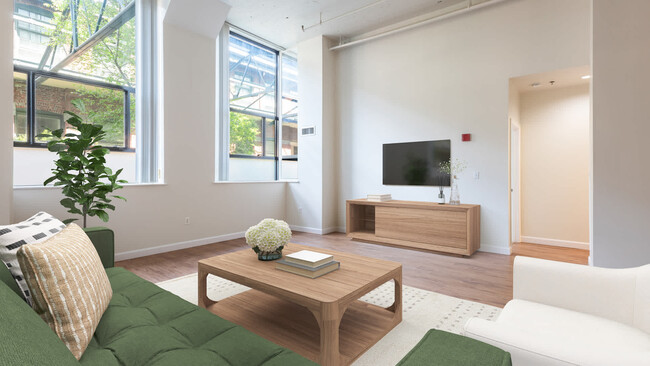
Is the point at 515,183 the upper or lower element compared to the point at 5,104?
lower

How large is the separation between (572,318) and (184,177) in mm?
4362

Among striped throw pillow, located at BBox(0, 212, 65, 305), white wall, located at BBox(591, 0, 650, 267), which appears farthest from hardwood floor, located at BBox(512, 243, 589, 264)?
striped throw pillow, located at BBox(0, 212, 65, 305)

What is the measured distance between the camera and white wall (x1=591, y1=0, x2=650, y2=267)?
2822 mm

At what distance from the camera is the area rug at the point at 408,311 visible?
1844 mm

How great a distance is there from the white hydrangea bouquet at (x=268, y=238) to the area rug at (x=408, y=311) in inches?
28.9

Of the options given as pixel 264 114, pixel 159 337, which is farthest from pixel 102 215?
pixel 264 114

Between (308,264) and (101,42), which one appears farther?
(101,42)

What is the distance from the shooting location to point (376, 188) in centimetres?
542

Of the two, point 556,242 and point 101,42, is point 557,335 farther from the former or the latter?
point 101,42

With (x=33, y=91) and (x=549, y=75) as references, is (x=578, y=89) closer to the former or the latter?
(x=549, y=75)

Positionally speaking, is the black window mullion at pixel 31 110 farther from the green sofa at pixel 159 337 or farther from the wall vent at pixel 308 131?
the wall vent at pixel 308 131

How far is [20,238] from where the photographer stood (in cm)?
120

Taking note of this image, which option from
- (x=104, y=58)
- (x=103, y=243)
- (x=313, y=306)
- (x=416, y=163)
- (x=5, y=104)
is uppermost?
(x=104, y=58)

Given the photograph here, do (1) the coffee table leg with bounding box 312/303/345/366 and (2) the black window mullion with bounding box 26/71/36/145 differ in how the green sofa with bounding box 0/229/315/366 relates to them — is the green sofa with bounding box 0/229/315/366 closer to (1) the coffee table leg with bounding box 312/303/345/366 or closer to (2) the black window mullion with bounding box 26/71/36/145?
(1) the coffee table leg with bounding box 312/303/345/366
